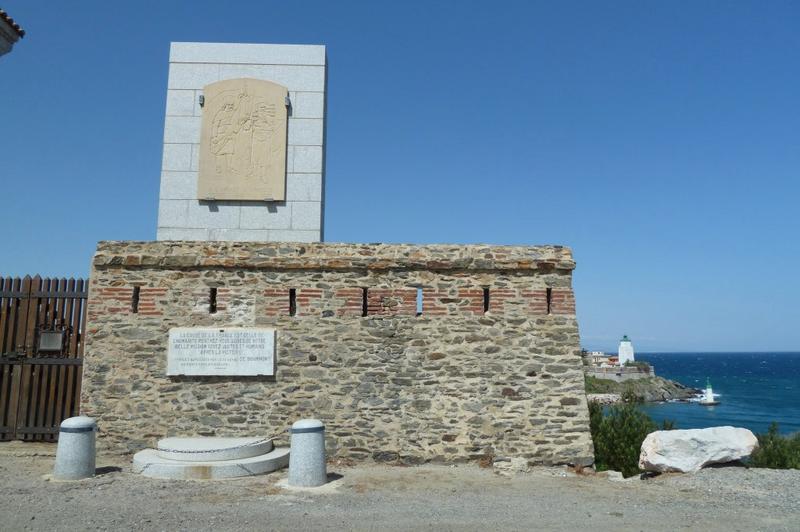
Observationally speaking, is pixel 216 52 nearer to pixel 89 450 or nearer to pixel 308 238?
pixel 308 238

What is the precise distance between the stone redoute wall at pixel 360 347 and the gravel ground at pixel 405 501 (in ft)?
2.30

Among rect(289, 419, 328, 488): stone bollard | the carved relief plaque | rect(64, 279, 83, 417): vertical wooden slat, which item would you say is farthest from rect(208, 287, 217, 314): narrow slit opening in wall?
rect(289, 419, 328, 488): stone bollard

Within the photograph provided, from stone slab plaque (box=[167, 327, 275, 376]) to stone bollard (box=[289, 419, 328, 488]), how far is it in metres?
1.79

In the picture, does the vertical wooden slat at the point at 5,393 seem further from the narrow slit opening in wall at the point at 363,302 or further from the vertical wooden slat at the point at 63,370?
the narrow slit opening in wall at the point at 363,302

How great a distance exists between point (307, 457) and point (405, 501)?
145 centimetres

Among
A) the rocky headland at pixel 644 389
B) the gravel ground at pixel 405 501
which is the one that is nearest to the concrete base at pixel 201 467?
the gravel ground at pixel 405 501

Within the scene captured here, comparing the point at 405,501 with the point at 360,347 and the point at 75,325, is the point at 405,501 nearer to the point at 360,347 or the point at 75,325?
the point at 360,347

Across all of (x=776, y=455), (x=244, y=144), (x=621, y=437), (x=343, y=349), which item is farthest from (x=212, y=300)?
(x=776, y=455)

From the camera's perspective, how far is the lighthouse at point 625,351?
254ft

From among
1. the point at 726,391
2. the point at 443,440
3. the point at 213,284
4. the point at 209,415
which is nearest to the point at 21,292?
the point at 213,284

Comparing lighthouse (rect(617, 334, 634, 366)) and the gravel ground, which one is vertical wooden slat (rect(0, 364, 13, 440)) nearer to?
the gravel ground

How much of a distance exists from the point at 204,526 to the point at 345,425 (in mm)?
3492

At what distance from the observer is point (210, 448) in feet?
26.6

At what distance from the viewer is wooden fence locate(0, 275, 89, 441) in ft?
31.2
